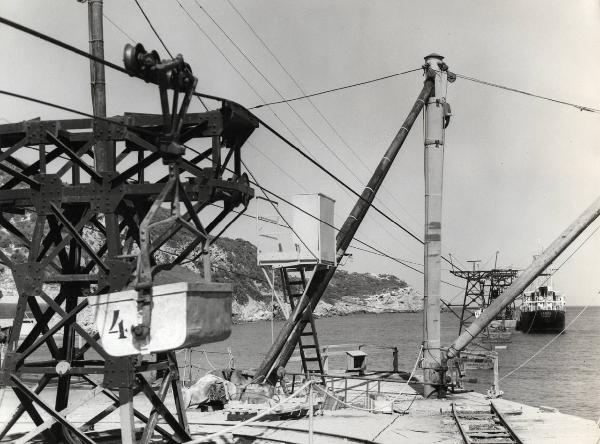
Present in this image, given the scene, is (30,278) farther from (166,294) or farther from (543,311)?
(543,311)

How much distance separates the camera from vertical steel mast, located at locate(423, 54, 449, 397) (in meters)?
22.0

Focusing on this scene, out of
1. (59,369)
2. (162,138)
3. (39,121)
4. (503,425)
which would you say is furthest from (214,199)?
(503,425)

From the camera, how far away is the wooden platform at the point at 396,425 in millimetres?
15016

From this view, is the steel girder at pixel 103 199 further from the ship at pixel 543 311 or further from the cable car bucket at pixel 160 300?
the ship at pixel 543 311

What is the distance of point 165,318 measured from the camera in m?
9.28

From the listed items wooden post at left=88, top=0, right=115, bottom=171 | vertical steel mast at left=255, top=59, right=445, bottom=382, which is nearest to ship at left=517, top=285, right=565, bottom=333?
vertical steel mast at left=255, top=59, right=445, bottom=382

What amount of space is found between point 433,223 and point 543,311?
113813 millimetres

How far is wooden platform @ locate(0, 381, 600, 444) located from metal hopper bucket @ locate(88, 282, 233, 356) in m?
5.05

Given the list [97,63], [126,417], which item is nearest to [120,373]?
[126,417]

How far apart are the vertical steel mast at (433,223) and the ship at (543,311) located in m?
110

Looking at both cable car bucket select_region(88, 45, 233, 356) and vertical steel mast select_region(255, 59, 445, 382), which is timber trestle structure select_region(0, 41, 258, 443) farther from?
vertical steel mast select_region(255, 59, 445, 382)

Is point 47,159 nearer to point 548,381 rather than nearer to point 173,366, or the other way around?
point 173,366

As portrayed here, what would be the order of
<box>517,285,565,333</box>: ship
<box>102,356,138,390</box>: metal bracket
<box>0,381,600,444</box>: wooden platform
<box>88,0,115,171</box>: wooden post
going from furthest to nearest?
<box>517,285,565,333</box>: ship, <box>88,0,115,171</box>: wooden post, <box>0,381,600,444</box>: wooden platform, <box>102,356,138,390</box>: metal bracket

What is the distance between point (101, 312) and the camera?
9.75m
